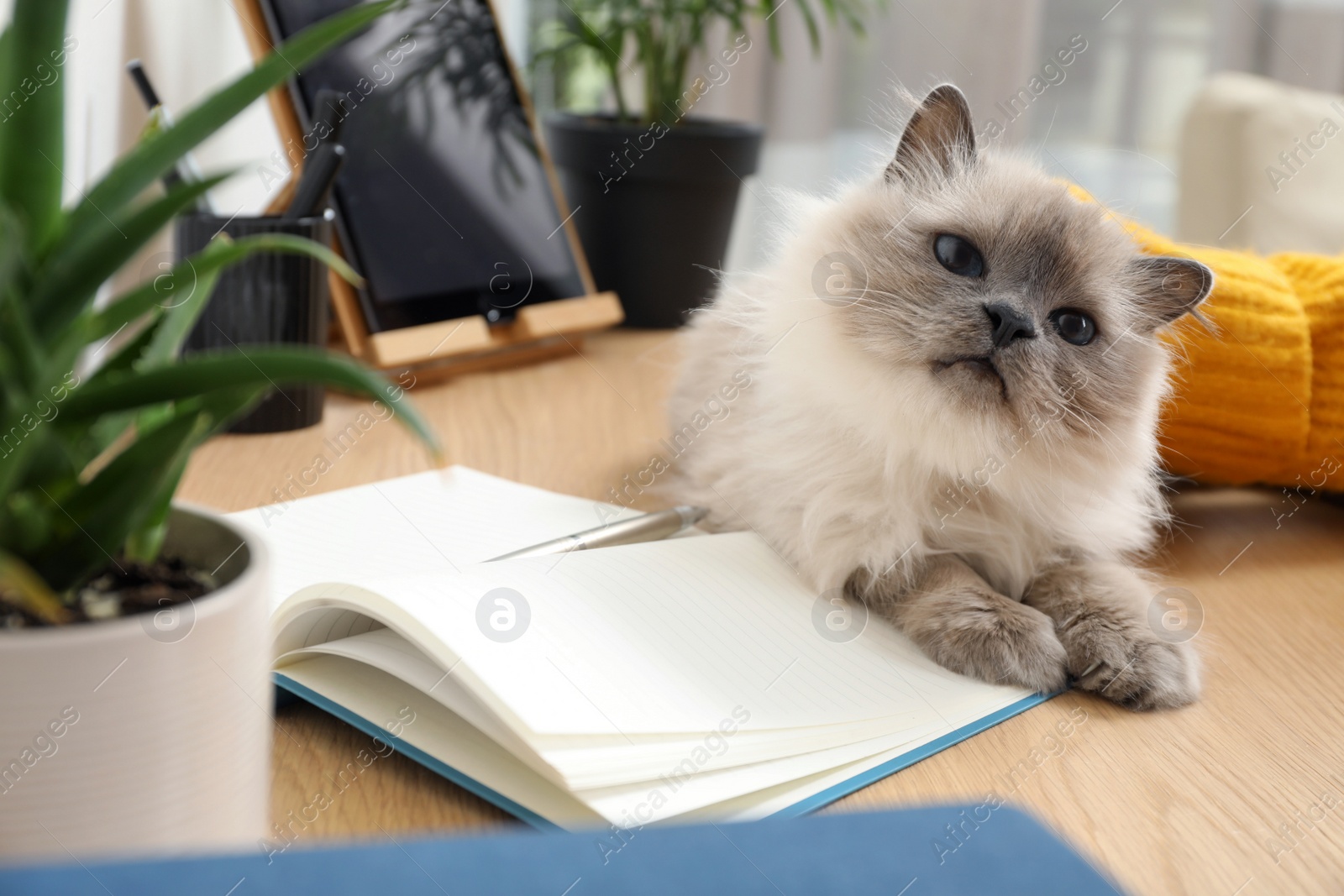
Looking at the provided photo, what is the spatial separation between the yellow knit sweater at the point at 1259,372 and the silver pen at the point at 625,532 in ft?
1.74

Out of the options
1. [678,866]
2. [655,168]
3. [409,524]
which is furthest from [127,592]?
[655,168]

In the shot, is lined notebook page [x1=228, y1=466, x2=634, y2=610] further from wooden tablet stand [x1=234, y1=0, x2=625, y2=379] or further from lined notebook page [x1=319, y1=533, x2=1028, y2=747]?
wooden tablet stand [x1=234, y1=0, x2=625, y2=379]

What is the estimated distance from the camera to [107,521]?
0.44 metres

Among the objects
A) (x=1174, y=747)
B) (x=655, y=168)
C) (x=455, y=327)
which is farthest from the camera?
(x=655, y=168)

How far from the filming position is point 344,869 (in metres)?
0.43

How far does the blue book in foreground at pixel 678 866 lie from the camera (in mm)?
409

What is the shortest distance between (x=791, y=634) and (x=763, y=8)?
1.30 metres

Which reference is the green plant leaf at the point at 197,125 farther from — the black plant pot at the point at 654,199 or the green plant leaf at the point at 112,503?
the black plant pot at the point at 654,199

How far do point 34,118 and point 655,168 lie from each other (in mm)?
1419

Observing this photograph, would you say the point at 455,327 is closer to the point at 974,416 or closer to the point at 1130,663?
the point at 974,416

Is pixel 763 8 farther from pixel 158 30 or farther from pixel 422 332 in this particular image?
pixel 158 30

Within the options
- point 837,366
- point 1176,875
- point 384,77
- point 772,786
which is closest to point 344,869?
point 772,786

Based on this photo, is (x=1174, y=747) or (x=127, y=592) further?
(x=1174, y=747)

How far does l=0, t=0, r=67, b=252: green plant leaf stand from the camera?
16.7 inches
